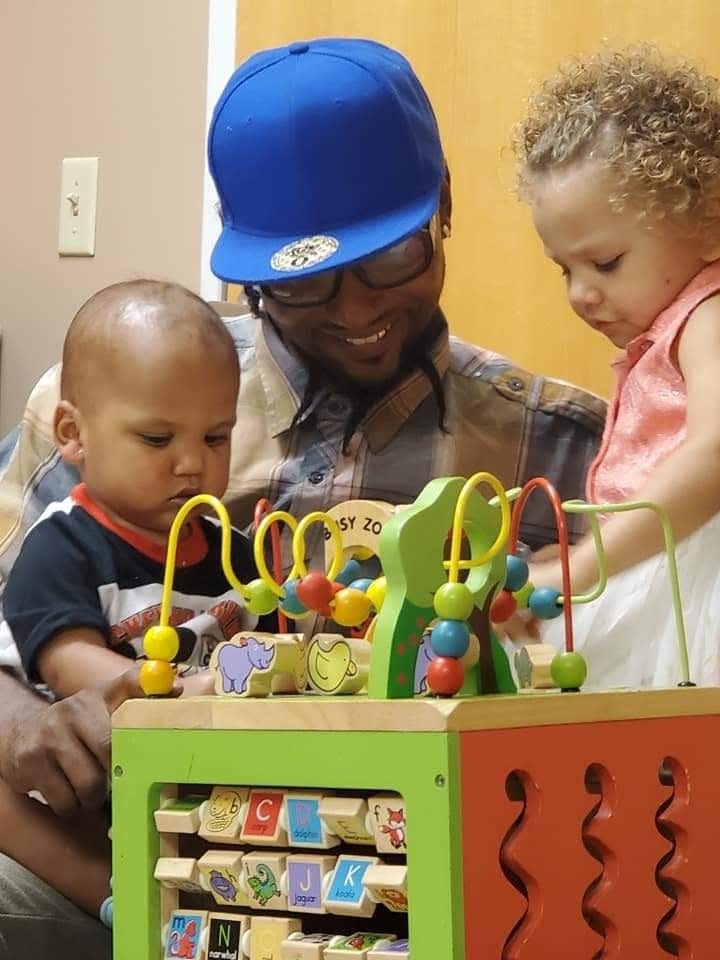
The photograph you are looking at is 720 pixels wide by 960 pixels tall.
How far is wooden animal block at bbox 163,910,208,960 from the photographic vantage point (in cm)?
74

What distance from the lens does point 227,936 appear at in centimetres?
73

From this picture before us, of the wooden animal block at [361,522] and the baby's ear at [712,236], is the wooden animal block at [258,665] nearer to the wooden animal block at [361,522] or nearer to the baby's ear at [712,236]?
the wooden animal block at [361,522]

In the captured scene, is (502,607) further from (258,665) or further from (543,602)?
(258,665)

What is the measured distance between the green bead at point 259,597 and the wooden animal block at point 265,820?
0.14 meters

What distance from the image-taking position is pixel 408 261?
1.23 m

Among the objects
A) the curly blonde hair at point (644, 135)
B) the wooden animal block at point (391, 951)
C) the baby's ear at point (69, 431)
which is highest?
the curly blonde hair at point (644, 135)

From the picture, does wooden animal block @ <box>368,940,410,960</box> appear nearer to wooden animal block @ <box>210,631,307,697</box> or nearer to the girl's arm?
wooden animal block @ <box>210,631,307,697</box>

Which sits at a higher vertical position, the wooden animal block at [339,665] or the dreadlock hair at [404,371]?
the dreadlock hair at [404,371]

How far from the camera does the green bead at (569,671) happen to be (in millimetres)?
776

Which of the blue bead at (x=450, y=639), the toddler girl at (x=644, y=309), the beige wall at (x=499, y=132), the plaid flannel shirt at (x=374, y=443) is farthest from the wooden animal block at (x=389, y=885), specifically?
the beige wall at (x=499, y=132)

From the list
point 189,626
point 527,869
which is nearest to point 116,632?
point 189,626

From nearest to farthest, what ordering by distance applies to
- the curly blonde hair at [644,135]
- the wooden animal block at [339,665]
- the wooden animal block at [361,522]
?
Answer: the wooden animal block at [339,665] < the wooden animal block at [361,522] < the curly blonde hair at [644,135]

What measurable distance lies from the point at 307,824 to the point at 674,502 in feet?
1.34

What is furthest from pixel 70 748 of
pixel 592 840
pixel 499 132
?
pixel 499 132
